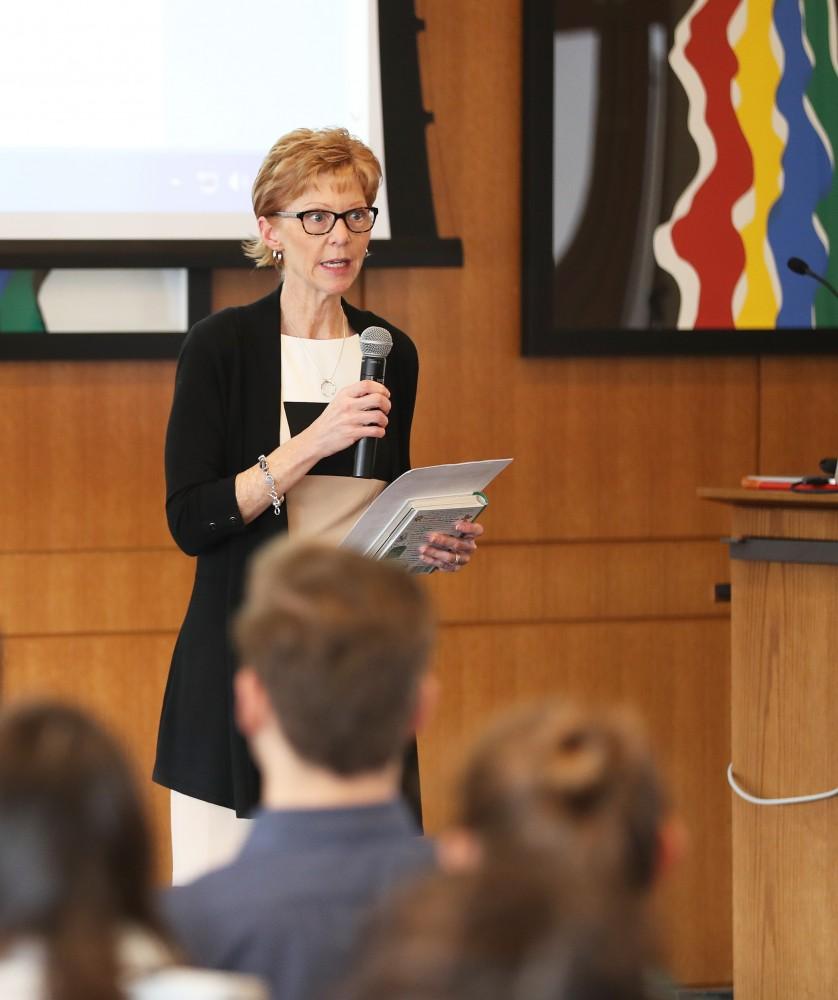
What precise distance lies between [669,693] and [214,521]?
1761 mm

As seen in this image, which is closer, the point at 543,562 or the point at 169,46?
the point at 169,46

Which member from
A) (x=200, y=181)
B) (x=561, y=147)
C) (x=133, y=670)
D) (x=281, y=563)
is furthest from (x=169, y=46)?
(x=281, y=563)

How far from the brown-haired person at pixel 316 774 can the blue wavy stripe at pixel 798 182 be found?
8.75ft

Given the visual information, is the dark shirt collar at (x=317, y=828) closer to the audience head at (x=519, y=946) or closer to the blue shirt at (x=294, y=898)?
the blue shirt at (x=294, y=898)

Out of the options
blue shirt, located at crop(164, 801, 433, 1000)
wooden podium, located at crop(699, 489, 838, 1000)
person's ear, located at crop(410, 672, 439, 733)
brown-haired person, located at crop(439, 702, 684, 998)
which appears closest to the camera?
brown-haired person, located at crop(439, 702, 684, 998)

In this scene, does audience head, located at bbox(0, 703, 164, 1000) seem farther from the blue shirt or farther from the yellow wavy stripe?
the yellow wavy stripe

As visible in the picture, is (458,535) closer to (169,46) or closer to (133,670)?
(133,670)

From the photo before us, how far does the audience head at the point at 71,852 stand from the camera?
0.90m

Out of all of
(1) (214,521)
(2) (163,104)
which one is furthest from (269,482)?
(2) (163,104)

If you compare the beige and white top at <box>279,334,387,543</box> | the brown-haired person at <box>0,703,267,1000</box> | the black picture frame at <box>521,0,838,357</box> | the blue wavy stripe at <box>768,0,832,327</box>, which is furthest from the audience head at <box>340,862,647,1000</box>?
the blue wavy stripe at <box>768,0,832,327</box>

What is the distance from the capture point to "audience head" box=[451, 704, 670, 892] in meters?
0.88

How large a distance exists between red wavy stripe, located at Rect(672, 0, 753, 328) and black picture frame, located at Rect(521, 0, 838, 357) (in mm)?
74

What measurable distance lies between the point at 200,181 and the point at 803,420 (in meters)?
1.72

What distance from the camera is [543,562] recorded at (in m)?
3.63
